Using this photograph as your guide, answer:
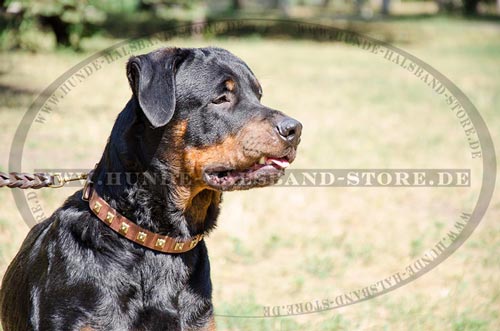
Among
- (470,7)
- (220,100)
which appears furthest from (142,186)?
(470,7)

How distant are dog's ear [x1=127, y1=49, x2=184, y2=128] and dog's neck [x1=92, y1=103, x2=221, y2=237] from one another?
0.50 feet

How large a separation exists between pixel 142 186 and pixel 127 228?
0.21 m

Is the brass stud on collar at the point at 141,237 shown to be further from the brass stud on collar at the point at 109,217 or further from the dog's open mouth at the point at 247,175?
the dog's open mouth at the point at 247,175

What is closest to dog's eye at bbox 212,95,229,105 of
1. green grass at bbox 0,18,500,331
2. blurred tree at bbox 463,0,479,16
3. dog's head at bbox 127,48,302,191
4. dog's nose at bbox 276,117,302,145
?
dog's head at bbox 127,48,302,191

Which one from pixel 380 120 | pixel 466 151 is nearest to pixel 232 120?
pixel 466 151

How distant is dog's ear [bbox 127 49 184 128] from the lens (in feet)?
10.2

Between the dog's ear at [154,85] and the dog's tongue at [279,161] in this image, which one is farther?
the dog's tongue at [279,161]

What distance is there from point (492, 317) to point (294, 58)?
18.3m

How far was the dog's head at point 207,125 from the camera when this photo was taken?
3.18 metres

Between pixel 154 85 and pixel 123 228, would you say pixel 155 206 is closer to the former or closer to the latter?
pixel 123 228

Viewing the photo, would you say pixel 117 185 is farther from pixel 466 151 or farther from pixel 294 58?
pixel 294 58

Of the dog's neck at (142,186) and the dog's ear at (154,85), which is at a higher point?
the dog's ear at (154,85)

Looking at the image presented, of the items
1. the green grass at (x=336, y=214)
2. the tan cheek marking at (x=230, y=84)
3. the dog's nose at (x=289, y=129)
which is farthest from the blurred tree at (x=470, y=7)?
the dog's nose at (x=289, y=129)

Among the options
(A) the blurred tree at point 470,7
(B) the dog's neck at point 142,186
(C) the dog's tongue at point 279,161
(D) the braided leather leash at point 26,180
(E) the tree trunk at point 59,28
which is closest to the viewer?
(B) the dog's neck at point 142,186
